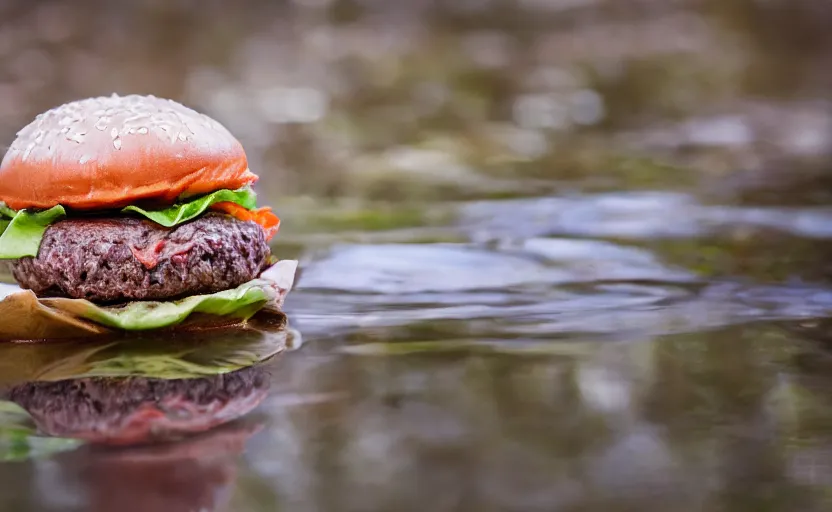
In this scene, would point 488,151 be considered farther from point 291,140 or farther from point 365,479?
point 365,479

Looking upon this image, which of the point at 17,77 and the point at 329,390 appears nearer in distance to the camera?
the point at 329,390

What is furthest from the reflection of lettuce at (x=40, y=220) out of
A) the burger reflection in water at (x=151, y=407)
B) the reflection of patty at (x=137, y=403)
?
the reflection of patty at (x=137, y=403)

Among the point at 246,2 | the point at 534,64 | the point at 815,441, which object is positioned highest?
the point at 246,2

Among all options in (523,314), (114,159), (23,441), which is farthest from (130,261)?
(523,314)

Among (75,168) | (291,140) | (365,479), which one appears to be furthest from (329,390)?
(291,140)

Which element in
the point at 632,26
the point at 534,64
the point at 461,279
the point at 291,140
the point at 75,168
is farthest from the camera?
the point at 632,26

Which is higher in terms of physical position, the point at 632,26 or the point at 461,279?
the point at 632,26

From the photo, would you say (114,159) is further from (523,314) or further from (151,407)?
(523,314)
